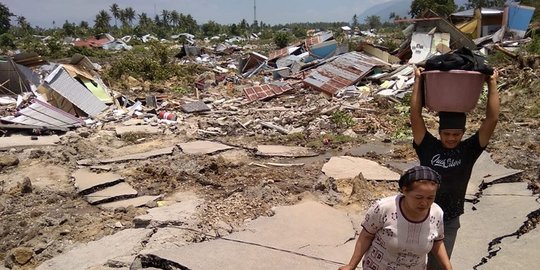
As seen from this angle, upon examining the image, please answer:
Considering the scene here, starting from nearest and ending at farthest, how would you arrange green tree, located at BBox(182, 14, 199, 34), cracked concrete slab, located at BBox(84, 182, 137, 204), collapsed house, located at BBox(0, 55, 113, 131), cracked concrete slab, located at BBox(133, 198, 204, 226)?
cracked concrete slab, located at BBox(133, 198, 204, 226)
cracked concrete slab, located at BBox(84, 182, 137, 204)
collapsed house, located at BBox(0, 55, 113, 131)
green tree, located at BBox(182, 14, 199, 34)

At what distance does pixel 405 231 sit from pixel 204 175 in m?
4.39

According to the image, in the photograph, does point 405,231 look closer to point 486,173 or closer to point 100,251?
point 100,251

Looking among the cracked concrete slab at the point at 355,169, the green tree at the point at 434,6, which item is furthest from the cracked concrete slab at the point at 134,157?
the green tree at the point at 434,6

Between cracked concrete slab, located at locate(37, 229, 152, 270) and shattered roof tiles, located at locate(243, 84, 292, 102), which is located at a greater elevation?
cracked concrete slab, located at locate(37, 229, 152, 270)

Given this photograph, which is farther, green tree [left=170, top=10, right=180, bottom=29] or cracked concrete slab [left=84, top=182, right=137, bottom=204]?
green tree [left=170, top=10, right=180, bottom=29]

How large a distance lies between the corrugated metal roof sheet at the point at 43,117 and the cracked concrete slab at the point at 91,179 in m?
3.80

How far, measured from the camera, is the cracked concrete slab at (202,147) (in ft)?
24.6

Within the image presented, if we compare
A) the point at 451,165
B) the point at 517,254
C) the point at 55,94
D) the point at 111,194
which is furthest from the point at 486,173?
the point at 55,94

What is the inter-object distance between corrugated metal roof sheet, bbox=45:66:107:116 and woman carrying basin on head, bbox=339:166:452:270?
1048cm

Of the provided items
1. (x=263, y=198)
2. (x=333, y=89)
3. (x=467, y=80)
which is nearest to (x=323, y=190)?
(x=263, y=198)

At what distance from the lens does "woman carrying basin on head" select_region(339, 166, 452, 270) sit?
2045mm

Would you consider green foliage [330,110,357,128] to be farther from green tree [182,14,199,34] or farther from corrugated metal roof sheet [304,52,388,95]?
green tree [182,14,199,34]

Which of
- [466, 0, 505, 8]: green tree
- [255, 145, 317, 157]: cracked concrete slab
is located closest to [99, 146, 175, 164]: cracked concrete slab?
[255, 145, 317, 157]: cracked concrete slab

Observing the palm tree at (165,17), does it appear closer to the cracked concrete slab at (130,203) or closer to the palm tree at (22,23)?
the palm tree at (22,23)
